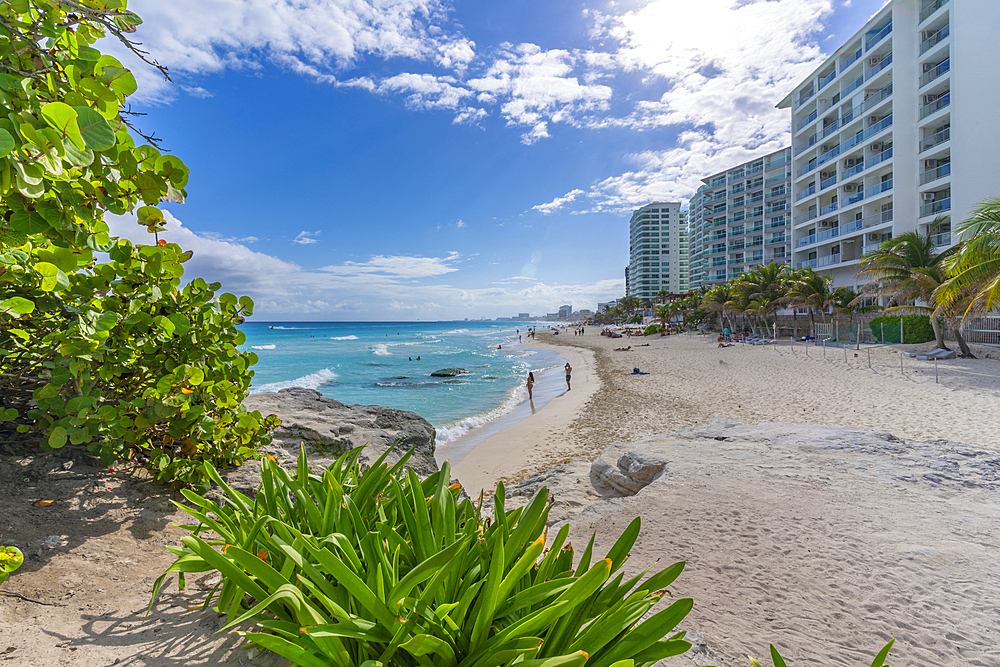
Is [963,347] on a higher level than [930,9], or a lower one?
lower

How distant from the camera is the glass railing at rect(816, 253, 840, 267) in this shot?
125ft

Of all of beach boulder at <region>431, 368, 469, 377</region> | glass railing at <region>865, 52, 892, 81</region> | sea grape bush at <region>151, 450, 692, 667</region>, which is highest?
glass railing at <region>865, 52, 892, 81</region>

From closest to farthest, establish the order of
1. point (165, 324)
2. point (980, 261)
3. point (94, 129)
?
point (94, 129) → point (165, 324) → point (980, 261)

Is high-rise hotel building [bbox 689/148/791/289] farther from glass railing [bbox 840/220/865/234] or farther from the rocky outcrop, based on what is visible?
the rocky outcrop

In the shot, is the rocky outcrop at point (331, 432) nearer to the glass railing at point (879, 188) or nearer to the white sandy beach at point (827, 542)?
the white sandy beach at point (827, 542)

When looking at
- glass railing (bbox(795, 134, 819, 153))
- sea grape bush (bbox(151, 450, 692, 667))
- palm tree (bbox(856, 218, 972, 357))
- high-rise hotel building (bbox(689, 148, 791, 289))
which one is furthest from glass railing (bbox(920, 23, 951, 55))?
sea grape bush (bbox(151, 450, 692, 667))

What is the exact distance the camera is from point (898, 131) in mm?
31922

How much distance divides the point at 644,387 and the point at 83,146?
1775 centimetres

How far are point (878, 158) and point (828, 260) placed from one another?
9.06 m

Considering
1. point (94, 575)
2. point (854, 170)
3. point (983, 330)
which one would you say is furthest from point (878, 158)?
point (94, 575)

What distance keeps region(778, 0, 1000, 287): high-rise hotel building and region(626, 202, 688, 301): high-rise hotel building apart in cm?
8294

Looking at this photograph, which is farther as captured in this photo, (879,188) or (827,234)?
(827,234)

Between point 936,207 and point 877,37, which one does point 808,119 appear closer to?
point 877,37

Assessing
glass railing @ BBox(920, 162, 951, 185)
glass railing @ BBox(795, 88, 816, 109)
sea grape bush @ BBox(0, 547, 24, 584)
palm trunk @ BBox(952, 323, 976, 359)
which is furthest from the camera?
glass railing @ BBox(795, 88, 816, 109)
